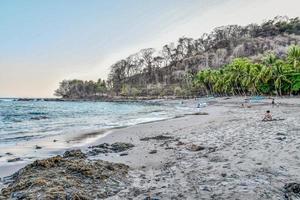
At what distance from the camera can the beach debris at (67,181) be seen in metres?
6.84

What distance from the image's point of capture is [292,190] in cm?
669

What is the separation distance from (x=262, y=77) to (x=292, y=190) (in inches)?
2785

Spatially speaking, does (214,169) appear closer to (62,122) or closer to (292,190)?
(292,190)

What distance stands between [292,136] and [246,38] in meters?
174

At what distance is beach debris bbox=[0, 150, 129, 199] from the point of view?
22.4 feet

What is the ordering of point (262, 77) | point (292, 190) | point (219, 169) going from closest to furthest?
point (292, 190) → point (219, 169) → point (262, 77)

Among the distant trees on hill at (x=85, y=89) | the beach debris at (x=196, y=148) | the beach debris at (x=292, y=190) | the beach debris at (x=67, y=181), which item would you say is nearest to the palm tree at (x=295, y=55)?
the beach debris at (x=196, y=148)

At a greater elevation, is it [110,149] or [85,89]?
[85,89]

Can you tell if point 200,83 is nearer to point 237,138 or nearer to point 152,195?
point 237,138

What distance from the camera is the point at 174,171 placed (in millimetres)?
9141

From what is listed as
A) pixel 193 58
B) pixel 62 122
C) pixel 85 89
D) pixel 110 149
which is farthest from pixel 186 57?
pixel 110 149

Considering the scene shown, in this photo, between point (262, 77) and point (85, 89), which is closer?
point (262, 77)

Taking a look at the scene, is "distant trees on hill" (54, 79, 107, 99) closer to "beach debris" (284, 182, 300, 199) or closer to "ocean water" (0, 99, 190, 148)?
"ocean water" (0, 99, 190, 148)

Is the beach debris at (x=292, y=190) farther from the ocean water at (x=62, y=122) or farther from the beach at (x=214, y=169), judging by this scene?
the ocean water at (x=62, y=122)
